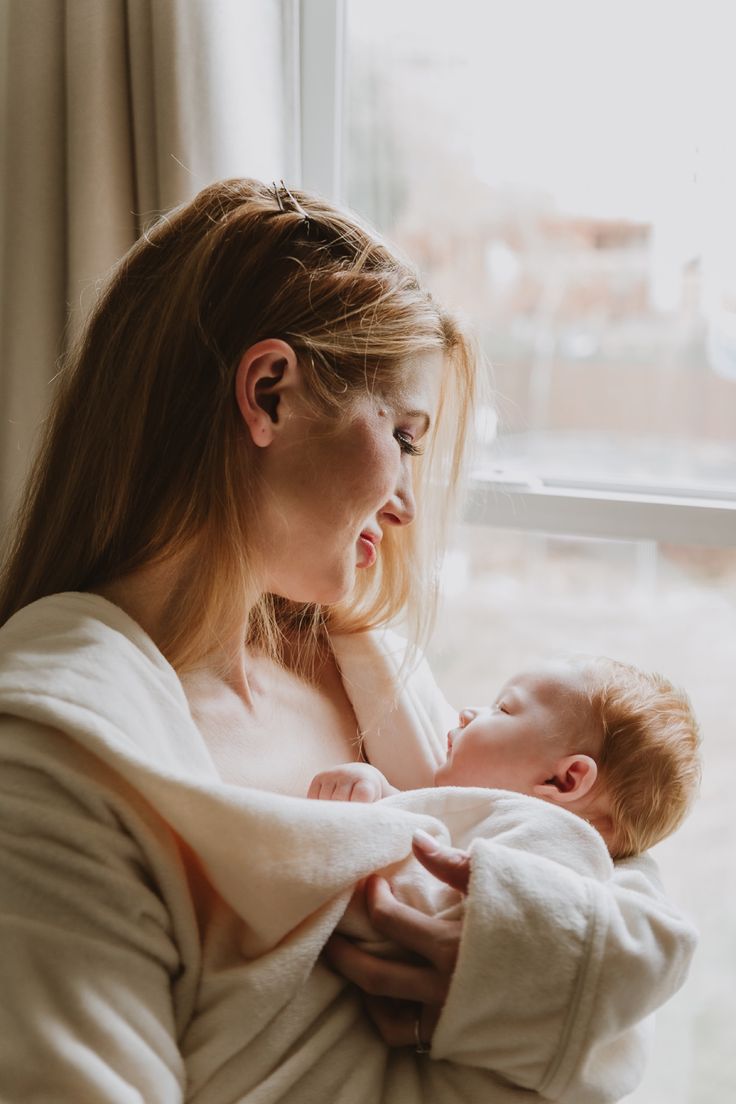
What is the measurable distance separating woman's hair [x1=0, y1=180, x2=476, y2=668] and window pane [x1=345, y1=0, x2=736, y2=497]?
0.81 metres

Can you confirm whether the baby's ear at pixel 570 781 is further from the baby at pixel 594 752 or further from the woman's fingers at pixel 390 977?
the woman's fingers at pixel 390 977

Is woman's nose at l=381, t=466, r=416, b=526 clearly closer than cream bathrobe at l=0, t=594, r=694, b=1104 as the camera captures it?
No

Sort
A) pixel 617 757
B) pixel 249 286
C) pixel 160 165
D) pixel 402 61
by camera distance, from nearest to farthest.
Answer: pixel 249 286 < pixel 617 757 < pixel 160 165 < pixel 402 61

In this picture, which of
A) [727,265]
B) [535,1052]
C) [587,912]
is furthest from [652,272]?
[535,1052]

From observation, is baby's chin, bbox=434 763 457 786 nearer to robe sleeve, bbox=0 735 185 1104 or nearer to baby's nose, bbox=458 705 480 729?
baby's nose, bbox=458 705 480 729

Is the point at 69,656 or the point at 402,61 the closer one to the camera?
the point at 69,656

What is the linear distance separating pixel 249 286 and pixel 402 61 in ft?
3.46

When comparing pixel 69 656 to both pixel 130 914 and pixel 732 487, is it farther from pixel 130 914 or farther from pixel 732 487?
pixel 732 487

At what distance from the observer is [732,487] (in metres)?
2.04

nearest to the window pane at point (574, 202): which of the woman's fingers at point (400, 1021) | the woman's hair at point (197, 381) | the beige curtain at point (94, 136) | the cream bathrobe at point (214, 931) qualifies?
the beige curtain at point (94, 136)

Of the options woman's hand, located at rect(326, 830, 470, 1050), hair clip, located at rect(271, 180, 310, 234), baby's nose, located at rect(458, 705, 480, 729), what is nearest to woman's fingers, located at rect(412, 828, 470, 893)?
woman's hand, located at rect(326, 830, 470, 1050)

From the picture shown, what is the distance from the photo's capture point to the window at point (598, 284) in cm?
196

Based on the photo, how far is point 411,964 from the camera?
115 cm

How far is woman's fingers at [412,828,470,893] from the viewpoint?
44.5 inches
